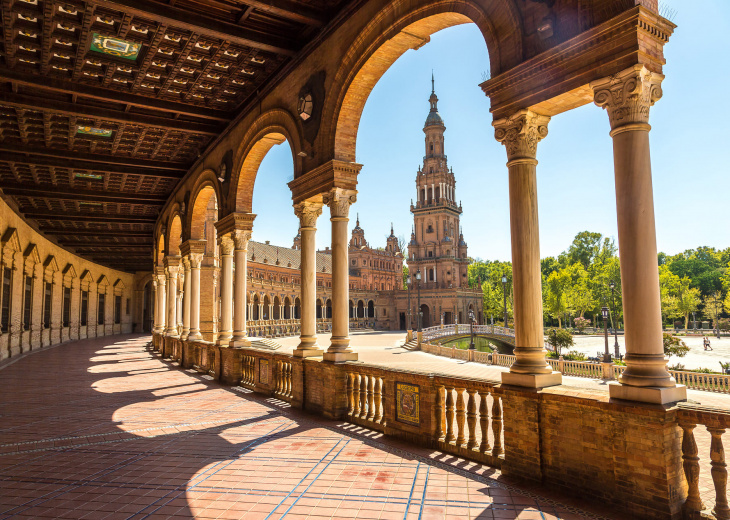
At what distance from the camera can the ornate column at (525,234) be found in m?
5.33

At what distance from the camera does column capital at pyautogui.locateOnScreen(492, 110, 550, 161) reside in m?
5.52

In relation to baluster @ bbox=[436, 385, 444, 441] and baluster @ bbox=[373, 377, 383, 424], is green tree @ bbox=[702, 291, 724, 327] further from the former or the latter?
baluster @ bbox=[436, 385, 444, 441]

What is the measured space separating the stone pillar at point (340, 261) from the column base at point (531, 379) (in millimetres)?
3862

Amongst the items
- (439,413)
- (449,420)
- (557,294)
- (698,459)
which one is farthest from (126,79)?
(557,294)

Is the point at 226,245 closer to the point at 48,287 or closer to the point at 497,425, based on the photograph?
the point at 497,425

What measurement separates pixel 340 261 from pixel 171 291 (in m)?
14.6

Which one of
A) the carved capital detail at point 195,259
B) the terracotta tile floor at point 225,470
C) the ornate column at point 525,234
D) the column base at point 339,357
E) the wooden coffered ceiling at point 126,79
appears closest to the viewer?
the terracotta tile floor at point 225,470

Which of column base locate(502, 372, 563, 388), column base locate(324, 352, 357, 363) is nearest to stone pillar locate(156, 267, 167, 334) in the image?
column base locate(324, 352, 357, 363)

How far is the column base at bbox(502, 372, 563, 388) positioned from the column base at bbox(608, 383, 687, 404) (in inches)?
30.7

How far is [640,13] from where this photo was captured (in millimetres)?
4355

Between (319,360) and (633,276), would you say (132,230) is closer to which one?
(319,360)

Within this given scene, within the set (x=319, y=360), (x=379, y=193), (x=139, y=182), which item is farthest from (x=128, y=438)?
(x=379, y=193)

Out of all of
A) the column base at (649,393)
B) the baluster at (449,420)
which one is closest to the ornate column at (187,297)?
the baluster at (449,420)

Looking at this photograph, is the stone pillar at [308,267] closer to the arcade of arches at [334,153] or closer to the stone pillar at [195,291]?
the arcade of arches at [334,153]
